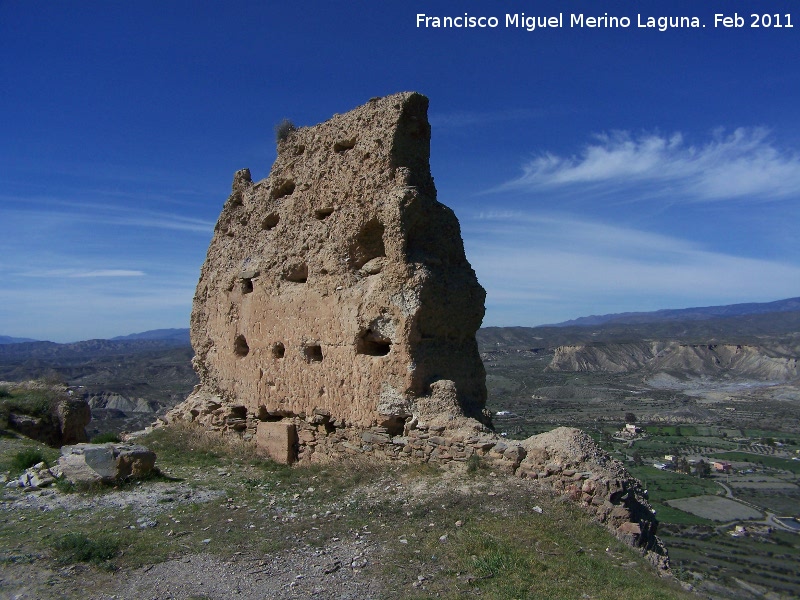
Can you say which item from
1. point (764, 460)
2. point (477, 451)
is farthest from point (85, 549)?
point (764, 460)

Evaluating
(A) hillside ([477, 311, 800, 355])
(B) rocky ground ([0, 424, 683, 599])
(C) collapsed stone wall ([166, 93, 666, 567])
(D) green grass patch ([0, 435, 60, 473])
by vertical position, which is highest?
(C) collapsed stone wall ([166, 93, 666, 567])

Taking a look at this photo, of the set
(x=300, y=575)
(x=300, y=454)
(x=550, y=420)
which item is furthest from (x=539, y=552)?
(x=550, y=420)

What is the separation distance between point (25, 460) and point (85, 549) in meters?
4.44

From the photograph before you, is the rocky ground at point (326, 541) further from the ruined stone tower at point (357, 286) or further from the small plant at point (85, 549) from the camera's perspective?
the ruined stone tower at point (357, 286)

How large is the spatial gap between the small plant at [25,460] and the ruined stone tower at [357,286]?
130 inches

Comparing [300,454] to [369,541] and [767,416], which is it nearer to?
[369,541]

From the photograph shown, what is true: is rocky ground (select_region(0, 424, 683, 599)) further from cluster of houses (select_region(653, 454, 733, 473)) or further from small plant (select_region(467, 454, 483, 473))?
cluster of houses (select_region(653, 454, 733, 473))

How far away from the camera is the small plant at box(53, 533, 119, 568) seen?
5.75m

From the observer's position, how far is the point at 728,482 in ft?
120

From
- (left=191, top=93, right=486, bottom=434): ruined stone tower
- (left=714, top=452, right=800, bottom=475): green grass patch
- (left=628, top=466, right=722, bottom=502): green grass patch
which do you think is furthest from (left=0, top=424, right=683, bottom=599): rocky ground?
(left=714, top=452, right=800, bottom=475): green grass patch

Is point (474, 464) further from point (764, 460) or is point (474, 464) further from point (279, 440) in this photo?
point (764, 460)

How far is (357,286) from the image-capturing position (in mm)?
9258

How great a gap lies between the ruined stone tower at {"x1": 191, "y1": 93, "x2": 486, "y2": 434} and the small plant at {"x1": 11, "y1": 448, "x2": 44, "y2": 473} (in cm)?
331

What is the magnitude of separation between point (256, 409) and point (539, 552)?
6476 mm
